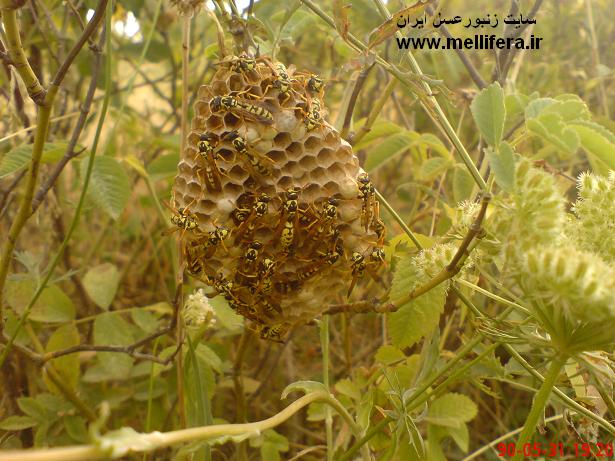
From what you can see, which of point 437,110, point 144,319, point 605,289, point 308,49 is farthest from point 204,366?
point 308,49

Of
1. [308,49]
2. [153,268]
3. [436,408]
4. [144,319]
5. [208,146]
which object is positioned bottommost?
[436,408]

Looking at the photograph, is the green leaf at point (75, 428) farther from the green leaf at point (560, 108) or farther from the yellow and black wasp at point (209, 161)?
the green leaf at point (560, 108)

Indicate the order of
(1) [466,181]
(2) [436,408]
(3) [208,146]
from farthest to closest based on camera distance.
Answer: (1) [466,181] < (2) [436,408] < (3) [208,146]

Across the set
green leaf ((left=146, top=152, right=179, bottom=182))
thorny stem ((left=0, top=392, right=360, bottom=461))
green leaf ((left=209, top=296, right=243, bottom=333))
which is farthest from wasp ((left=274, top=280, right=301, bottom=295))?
green leaf ((left=146, top=152, right=179, bottom=182))

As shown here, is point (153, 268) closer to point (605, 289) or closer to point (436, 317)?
point (436, 317)

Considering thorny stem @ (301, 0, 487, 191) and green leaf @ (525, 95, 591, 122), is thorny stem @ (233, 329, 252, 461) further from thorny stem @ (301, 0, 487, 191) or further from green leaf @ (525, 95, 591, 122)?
green leaf @ (525, 95, 591, 122)
